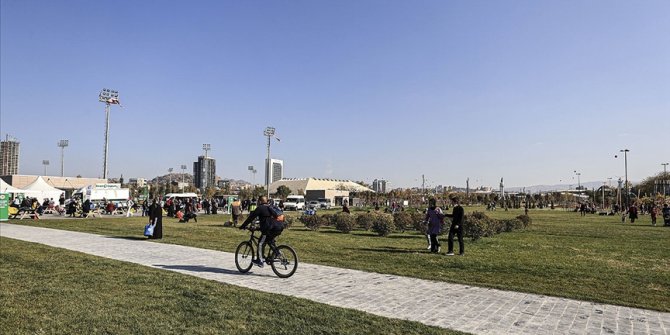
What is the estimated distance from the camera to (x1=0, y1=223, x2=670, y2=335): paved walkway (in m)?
6.23

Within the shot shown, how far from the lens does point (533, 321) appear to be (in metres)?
6.46

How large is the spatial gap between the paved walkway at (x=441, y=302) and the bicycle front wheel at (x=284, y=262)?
17 cm

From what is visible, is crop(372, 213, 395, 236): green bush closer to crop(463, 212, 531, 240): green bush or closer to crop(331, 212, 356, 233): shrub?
crop(331, 212, 356, 233): shrub

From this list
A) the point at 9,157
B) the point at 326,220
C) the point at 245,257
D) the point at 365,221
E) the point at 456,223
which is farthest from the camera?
the point at 9,157

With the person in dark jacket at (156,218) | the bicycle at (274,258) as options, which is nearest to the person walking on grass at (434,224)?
the bicycle at (274,258)

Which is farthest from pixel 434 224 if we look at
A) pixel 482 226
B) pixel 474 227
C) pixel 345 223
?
pixel 345 223

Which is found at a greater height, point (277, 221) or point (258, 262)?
point (277, 221)

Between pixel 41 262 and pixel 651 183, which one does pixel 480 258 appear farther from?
pixel 651 183

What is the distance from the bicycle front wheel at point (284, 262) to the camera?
9695 mm

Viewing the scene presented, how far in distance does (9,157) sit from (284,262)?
18177 cm

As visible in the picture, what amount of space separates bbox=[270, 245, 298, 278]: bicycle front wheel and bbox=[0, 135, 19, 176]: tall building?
177 m

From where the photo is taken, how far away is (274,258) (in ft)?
32.3

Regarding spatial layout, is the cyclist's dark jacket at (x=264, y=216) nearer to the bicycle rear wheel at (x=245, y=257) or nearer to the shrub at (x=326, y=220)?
the bicycle rear wheel at (x=245, y=257)

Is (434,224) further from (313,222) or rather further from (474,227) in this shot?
(313,222)
